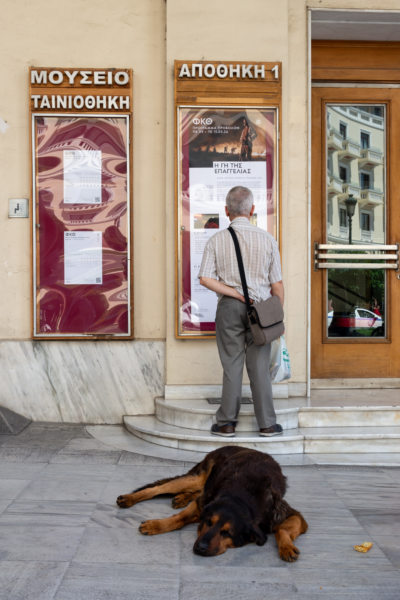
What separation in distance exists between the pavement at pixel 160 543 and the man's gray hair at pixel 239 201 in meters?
2.04

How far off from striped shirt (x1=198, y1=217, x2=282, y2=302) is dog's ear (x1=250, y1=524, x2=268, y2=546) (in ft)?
7.44

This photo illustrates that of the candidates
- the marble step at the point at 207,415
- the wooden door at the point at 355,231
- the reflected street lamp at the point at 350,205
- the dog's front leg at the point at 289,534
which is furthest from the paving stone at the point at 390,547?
the reflected street lamp at the point at 350,205

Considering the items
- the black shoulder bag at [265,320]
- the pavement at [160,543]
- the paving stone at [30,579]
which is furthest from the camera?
the black shoulder bag at [265,320]

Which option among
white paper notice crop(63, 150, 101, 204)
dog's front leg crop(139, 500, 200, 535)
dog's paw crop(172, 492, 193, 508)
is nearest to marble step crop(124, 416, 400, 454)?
dog's paw crop(172, 492, 193, 508)

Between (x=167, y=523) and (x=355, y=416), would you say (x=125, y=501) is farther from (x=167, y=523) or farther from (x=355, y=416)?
(x=355, y=416)

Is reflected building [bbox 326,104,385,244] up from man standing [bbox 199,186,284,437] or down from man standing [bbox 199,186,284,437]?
up

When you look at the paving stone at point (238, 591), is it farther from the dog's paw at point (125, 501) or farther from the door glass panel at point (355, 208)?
the door glass panel at point (355, 208)

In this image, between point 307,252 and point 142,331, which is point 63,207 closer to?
point 142,331

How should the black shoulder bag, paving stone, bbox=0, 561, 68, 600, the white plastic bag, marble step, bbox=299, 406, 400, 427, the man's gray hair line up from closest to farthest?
paving stone, bbox=0, 561, 68, 600 → the black shoulder bag → the man's gray hair → the white plastic bag → marble step, bbox=299, 406, 400, 427

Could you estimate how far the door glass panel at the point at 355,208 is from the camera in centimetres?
699

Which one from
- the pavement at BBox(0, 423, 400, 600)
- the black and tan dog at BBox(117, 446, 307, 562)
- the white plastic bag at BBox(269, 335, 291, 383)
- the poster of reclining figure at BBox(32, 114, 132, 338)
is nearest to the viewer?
the pavement at BBox(0, 423, 400, 600)

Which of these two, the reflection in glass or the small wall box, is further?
the reflection in glass

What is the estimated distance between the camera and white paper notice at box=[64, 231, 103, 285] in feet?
21.2

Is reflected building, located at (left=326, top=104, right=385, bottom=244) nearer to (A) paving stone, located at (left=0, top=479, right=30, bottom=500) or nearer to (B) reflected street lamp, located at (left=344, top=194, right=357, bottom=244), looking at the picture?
(B) reflected street lamp, located at (left=344, top=194, right=357, bottom=244)
